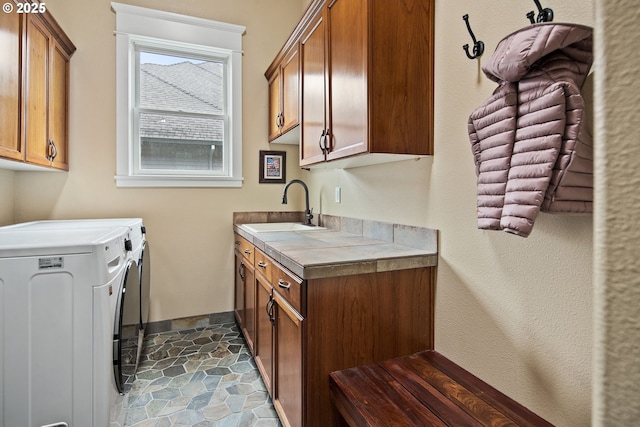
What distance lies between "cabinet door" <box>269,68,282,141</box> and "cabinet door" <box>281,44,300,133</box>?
0.10 metres

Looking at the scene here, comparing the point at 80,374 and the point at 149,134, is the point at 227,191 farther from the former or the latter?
the point at 80,374

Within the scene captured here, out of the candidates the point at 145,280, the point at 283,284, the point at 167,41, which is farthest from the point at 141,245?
the point at 167,41

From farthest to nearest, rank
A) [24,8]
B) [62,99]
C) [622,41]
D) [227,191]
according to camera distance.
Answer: [227,191], [62,99], [24,8], [622,41]

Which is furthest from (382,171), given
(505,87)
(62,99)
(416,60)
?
(62,99)

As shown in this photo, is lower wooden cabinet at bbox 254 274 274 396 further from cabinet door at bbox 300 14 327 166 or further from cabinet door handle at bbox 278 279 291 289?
cabinet door at bbox 300 14 327 166

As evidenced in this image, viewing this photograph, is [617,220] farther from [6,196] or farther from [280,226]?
[6,196]

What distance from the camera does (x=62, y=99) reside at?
7.92 feet

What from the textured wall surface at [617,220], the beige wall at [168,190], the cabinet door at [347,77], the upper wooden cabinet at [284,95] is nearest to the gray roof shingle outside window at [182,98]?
the beige wall at [168,190]

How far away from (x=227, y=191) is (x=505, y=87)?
95.9 inches

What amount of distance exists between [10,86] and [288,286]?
1878 millimetres

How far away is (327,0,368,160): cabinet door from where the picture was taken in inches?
58.9

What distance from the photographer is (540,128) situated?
0.87 m

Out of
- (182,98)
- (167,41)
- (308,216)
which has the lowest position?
(308,216)

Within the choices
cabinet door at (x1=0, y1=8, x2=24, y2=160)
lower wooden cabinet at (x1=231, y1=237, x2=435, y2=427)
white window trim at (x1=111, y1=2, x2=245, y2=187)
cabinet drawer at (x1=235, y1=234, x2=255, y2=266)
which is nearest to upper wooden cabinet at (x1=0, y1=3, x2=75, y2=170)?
cabinet door at (x1=0, y1=8, x2=24, y2=160)
